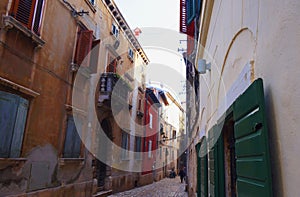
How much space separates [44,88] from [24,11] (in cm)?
235

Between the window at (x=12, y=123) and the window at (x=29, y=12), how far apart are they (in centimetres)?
213

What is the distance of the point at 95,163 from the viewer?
1136 centimetres

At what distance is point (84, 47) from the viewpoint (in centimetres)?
988

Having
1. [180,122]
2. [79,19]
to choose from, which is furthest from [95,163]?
[180,122]

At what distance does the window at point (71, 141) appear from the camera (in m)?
9.02

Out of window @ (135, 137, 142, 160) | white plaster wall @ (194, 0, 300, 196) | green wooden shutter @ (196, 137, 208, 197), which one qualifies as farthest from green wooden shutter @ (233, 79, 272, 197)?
window @ (135, 137, 142, 160)

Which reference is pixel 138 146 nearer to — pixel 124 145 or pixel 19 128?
pixel 124 145

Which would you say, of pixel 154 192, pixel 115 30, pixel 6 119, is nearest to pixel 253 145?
pixel 6 119

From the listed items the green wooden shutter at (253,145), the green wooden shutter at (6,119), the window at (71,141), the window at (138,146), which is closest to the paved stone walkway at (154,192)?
the window at (138,146)

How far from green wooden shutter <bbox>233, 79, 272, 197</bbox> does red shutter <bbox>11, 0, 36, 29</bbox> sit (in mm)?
6779

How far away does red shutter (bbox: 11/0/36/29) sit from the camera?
258 inches

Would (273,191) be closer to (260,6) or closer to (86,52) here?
(260,6)

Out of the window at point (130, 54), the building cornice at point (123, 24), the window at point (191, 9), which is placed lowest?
the window at point (191, 9)

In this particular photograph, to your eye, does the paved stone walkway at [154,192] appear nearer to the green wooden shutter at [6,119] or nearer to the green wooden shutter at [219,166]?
the green wooden shutter at [6,119]
